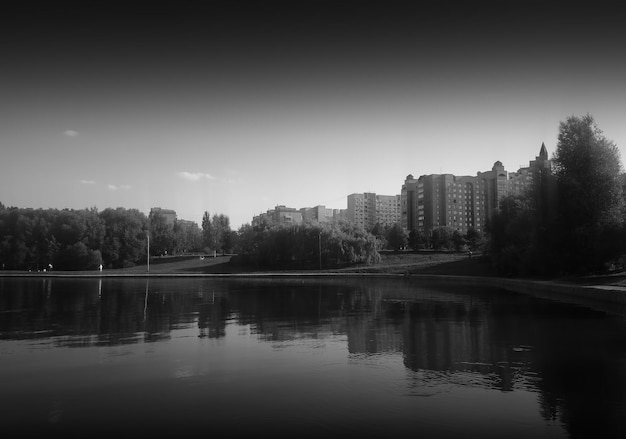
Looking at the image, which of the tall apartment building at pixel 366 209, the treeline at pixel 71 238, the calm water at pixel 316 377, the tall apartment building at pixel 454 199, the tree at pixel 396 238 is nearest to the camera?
the calm water at pixel 316 377

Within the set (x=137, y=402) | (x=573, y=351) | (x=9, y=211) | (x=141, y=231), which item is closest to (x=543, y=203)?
(x=573, y=351)

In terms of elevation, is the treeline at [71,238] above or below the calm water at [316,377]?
above

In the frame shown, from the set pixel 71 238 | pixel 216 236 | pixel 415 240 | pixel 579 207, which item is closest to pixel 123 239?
pixel 71 238

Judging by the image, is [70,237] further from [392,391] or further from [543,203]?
[392,391]

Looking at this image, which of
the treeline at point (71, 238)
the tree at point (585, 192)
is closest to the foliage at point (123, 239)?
the treeline at point (71, 238)

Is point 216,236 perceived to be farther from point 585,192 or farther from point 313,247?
point 585,192

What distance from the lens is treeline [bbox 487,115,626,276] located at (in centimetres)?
3841

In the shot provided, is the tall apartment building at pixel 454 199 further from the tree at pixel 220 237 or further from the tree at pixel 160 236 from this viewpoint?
the tree at pixel 160 236

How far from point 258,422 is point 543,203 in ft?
138

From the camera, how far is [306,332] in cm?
1588

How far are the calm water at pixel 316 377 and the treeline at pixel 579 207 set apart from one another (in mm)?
22523

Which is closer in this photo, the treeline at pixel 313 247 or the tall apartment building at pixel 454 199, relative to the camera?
the treeline at pixel 313 247

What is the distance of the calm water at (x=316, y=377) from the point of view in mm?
7164

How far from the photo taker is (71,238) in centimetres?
9362
